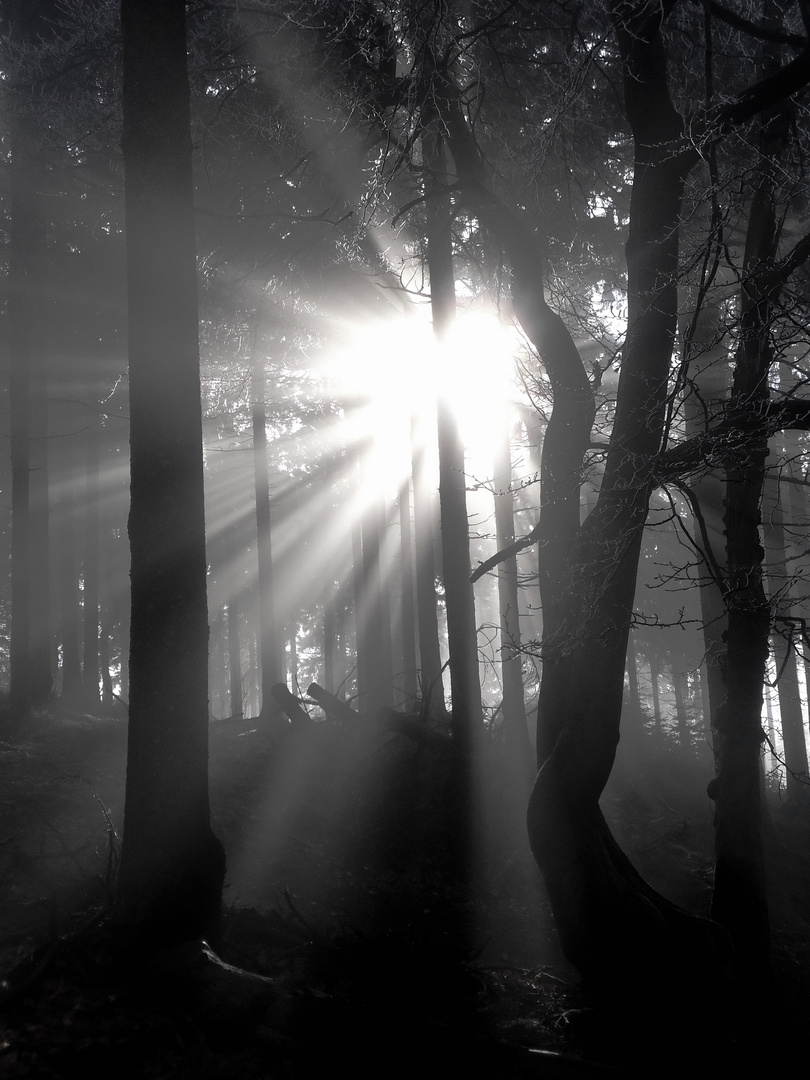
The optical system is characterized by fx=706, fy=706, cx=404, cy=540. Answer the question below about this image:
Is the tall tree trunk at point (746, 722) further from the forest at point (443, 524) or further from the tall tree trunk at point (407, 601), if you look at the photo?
the tall tree trunk at point (407, 601)

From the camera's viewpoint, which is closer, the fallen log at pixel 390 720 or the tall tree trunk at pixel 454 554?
the tall tree trunk at pixel 454 554

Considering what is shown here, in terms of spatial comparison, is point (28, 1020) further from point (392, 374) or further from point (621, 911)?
point (392, 374)

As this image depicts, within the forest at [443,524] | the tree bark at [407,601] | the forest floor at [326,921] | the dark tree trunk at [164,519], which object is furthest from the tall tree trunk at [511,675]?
the dark tree trunk at [164,519]

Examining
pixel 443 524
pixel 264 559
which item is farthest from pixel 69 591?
pixel 443 524

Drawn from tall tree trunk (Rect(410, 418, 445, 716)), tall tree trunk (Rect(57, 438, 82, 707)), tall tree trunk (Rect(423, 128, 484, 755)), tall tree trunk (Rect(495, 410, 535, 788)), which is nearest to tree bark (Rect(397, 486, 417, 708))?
tall tree trunk (Rect(410, 418, 445, 716))

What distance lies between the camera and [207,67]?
23.7 ft

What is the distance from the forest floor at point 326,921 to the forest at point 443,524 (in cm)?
4

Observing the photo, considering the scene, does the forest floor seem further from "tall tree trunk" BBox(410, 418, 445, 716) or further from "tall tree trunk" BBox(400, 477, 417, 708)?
"tall tree trunk" BBox(400, 477, 417, 708)

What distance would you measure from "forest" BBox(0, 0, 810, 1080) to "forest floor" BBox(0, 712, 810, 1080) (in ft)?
0.12

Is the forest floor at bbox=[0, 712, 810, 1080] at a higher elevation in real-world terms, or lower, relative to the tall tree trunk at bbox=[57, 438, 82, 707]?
lower

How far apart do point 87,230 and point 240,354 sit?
160 inches

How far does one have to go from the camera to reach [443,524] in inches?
425

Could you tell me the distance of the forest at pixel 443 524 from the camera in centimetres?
490

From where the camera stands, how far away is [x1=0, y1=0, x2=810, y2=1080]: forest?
16.1 ft
